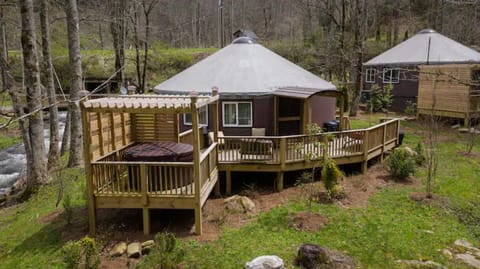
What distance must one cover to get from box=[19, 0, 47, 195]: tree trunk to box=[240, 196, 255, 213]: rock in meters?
5.52

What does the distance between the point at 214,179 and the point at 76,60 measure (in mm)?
6175

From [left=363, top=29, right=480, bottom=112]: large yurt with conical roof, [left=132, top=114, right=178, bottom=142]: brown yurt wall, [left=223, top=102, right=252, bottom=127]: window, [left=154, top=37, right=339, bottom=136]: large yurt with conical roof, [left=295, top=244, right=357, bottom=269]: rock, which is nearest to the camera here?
[left=295, top=244, right=357, bottom=269]: rock

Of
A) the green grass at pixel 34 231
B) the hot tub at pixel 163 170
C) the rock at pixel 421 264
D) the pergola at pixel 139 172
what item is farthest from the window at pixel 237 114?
the rock at pixel 421 264

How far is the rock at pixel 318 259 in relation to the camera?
20.3 feet

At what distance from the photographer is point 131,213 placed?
28.6ft

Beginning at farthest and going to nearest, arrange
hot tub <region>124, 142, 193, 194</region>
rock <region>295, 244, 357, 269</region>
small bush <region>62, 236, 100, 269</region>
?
hot tub <region>124, 142, 193, 194</region>
rock <region>295, 244, 357, 269</region>
small bush <region>62, 236, 100, 269</region>

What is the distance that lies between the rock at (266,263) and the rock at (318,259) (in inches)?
16.1

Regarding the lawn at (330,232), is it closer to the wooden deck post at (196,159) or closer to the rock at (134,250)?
the wooden deck post at (196,159)

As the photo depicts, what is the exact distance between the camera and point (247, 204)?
340 inches

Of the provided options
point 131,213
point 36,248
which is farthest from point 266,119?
point 36,248

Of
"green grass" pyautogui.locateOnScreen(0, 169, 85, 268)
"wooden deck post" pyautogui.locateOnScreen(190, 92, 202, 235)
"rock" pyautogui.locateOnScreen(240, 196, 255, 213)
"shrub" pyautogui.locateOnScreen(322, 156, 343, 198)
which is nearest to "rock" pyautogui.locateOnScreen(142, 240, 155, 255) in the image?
"wooden deck post" pyautogui.locateOnScreen(190, 92, 202, 235)

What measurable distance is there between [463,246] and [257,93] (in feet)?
22.3

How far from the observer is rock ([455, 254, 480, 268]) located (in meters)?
6.51

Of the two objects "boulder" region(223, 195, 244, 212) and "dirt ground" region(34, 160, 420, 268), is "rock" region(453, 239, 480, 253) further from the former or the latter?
"boulder" region(223, 195, 244, 212)
